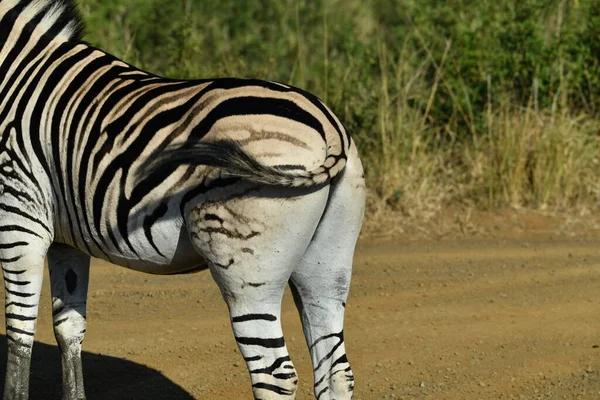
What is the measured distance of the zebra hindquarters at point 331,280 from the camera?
13.5 feet

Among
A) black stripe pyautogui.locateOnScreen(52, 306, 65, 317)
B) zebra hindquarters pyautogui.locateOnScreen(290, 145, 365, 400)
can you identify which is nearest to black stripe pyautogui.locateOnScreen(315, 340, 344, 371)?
zebra hindquarters pyautogui.locateOnScreen(290, 145, 365, 400)

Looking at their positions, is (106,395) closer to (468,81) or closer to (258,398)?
(258,398)

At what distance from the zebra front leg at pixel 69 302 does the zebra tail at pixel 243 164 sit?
4.09 ft

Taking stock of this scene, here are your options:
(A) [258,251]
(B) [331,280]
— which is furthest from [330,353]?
(A) [258,251]

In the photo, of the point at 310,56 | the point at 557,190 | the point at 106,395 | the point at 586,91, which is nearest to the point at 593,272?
the point at 557,190

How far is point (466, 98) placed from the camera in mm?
9094

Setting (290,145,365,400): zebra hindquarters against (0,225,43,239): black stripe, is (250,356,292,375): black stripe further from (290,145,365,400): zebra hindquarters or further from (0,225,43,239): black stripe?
(0,225,43,239): black stripe

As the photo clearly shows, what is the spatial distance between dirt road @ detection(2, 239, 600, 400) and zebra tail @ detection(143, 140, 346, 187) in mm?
1876

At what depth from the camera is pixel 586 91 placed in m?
9.34

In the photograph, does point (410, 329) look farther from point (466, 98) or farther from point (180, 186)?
point (466, 98)

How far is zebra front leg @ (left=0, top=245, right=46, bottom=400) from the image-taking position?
14.9 ft

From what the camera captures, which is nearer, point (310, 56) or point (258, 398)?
point (258, 398)

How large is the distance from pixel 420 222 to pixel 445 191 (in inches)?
18.1

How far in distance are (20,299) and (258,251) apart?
4.60ft
